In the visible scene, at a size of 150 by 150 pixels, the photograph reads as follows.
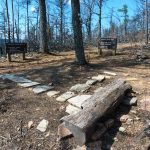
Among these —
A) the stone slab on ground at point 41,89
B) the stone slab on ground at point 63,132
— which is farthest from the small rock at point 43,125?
the stone slab on ground at point 41,89

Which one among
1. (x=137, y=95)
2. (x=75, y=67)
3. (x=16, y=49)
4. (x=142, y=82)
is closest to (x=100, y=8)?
(x=16, y=49)

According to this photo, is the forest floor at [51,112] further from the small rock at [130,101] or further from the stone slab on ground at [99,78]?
the stone slab on ground at [99,78]

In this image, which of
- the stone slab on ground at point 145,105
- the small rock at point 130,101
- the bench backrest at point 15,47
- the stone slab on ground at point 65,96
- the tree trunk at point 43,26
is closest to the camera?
the stone slab on ground at point 145,105

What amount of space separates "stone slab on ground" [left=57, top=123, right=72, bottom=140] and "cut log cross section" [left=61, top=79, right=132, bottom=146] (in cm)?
21

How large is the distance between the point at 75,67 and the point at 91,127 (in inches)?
176

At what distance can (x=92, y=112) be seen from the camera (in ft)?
15.3

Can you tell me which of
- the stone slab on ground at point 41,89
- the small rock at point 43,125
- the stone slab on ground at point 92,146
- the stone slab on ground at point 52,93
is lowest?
the stone slab on ground at point 92,146

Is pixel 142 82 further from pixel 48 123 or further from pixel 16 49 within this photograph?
pixel 16 49

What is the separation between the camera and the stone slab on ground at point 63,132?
4.66 meters

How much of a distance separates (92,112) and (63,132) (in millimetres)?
578

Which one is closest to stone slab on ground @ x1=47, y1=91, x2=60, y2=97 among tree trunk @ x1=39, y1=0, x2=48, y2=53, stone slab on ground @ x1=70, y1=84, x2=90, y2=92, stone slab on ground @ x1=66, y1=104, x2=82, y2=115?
stone slab on ground @ x1=70, y1=84, x2=90, y2=92

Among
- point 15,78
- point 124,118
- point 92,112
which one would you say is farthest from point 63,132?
point 15,78

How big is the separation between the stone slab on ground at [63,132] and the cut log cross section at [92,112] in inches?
8.4

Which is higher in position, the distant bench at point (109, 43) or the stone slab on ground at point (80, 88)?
the distant bench at point (109, 43)
